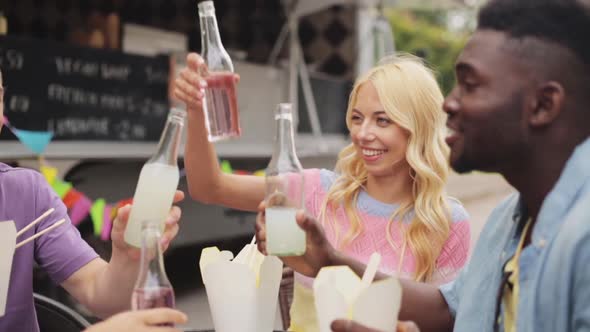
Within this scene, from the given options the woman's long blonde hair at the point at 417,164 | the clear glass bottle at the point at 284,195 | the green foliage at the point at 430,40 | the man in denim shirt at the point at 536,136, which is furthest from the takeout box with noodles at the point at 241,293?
the green foliage at the point at 430,40

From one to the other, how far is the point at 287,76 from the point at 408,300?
6323 mm

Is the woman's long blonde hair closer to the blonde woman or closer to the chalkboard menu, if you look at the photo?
the blonde woman

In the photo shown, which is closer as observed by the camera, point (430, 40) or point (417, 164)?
point (417, 164)

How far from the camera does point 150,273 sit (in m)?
1.28

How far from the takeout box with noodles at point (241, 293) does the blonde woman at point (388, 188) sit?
0.48 m

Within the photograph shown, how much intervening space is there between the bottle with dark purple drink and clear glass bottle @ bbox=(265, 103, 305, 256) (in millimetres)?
→ 228

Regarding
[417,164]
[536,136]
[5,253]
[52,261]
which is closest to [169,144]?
[5,253]

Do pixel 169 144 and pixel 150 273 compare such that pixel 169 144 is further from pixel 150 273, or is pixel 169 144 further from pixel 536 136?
pixel 536 136

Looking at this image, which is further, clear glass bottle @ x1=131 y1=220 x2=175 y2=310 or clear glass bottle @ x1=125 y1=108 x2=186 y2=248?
clear glass bottle @ x1=125 y1=108 x2=186 y2=248

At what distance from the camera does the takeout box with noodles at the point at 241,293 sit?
4.93 ft

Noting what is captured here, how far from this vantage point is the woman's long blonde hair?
208 cm

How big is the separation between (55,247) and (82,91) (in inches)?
133

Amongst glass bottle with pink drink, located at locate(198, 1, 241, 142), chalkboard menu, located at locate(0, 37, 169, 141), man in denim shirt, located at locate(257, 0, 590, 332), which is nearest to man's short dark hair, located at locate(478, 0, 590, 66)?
man in denim shirt, located at locate(257, 0, 590, 332)

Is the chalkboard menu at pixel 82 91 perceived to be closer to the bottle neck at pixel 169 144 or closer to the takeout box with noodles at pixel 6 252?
the takeout box with noodles at pixel 6 252
